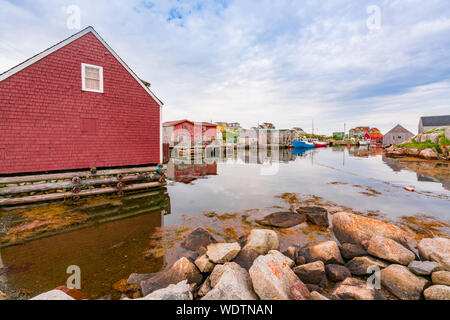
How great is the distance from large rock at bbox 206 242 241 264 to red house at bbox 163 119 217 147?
1397 inches

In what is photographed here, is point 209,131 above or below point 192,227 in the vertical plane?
above

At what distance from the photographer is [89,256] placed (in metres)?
5.70

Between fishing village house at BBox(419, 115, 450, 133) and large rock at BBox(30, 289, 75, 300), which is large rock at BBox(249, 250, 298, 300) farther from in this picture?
fishing village house at BBox(419, 115, 450, 133)

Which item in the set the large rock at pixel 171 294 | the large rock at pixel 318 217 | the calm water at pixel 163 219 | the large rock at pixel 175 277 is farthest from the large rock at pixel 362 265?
the large rock at pixel 171 294

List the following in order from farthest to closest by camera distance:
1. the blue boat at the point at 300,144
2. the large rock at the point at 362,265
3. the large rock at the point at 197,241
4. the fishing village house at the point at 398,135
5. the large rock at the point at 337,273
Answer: the blue boat at the point at 300,144
the fishing village house at the point at 398,135
the large rock at the point at 197,241
the large rock at the point at 362,265
the large rock at the point at 337,273

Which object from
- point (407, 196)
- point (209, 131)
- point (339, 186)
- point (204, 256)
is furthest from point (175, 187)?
point (209, 131)

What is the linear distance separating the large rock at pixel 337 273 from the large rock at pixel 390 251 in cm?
96

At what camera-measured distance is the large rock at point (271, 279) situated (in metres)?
3.40

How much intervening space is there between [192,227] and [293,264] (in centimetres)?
414

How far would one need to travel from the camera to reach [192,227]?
7.69m

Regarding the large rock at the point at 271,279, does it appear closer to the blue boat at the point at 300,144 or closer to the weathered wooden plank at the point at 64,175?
the weathered wooden plank at the point at 64,175

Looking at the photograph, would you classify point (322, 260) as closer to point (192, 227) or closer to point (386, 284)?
point (386, 284)

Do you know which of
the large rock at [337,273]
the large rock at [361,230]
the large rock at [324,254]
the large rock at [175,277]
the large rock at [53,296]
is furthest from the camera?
the large rock at [361,230]

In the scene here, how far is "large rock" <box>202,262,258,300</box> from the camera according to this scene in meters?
3.36
